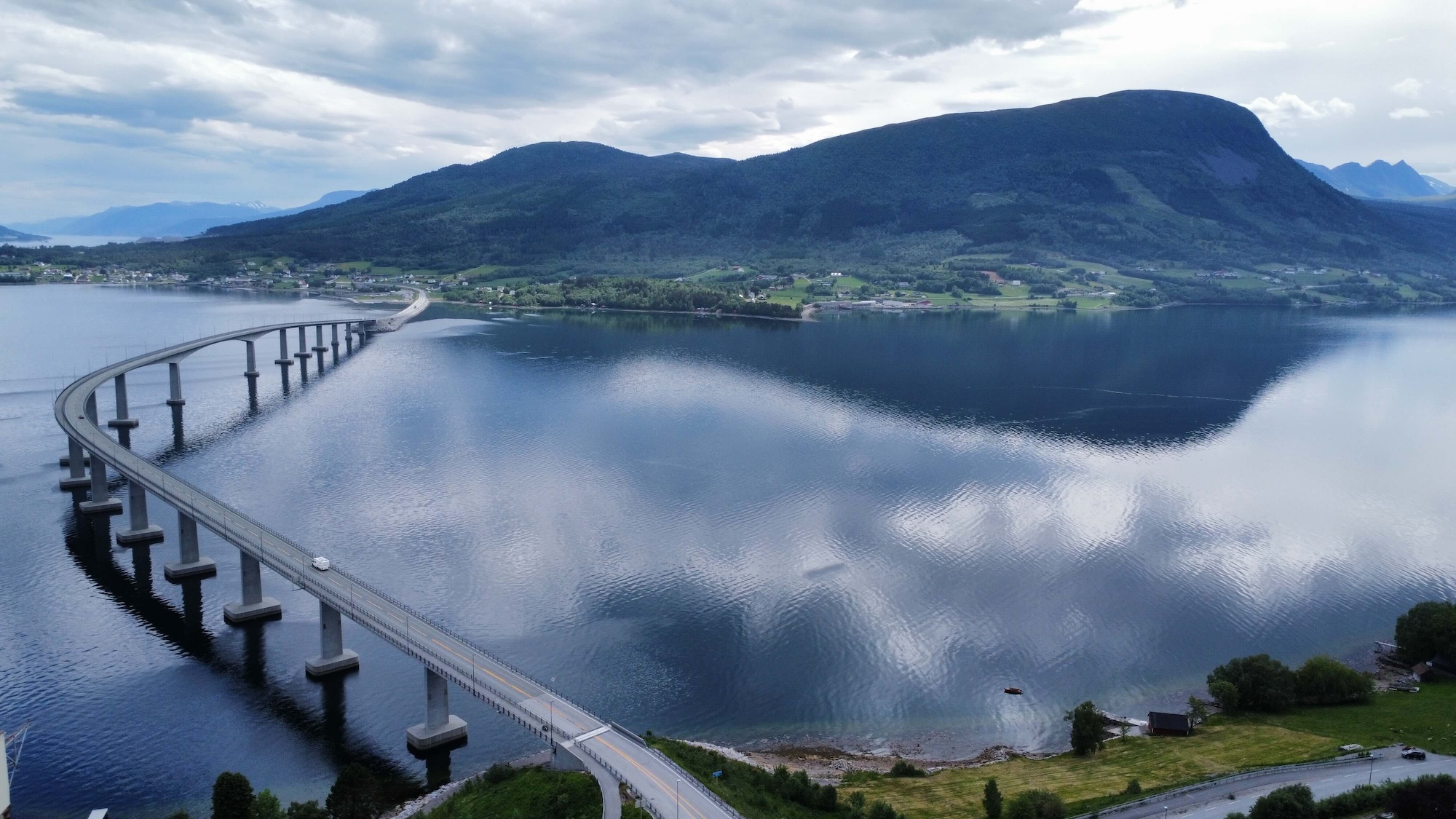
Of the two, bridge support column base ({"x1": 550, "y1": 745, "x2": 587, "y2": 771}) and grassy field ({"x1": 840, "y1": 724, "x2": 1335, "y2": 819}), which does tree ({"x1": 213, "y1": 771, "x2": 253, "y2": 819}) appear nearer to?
bridge support column base ({"x1": 550, "y1": 745, "x2": 587, "y2": 771})

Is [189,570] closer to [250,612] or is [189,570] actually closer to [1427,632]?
[250,612]

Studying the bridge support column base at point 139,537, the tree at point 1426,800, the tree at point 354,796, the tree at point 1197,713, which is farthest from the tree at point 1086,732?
the bridge support column base at point 139,537

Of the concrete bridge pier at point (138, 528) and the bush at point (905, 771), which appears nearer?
the bush at point (905, 771)

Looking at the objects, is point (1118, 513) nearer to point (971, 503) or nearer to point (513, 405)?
point (971, 503)

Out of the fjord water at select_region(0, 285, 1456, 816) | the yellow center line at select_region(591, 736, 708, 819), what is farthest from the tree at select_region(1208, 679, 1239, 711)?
the yellow center line at select_region(591, 736, 708, 819)

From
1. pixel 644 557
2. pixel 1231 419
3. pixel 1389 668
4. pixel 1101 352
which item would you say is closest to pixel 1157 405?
pixel 1231 419

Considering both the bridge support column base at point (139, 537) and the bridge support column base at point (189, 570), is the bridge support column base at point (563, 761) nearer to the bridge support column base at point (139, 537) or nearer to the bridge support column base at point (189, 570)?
the bridge support column base at point (189, 570)

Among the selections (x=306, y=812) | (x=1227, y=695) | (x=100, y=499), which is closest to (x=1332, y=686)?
(x=1227, y=695)
